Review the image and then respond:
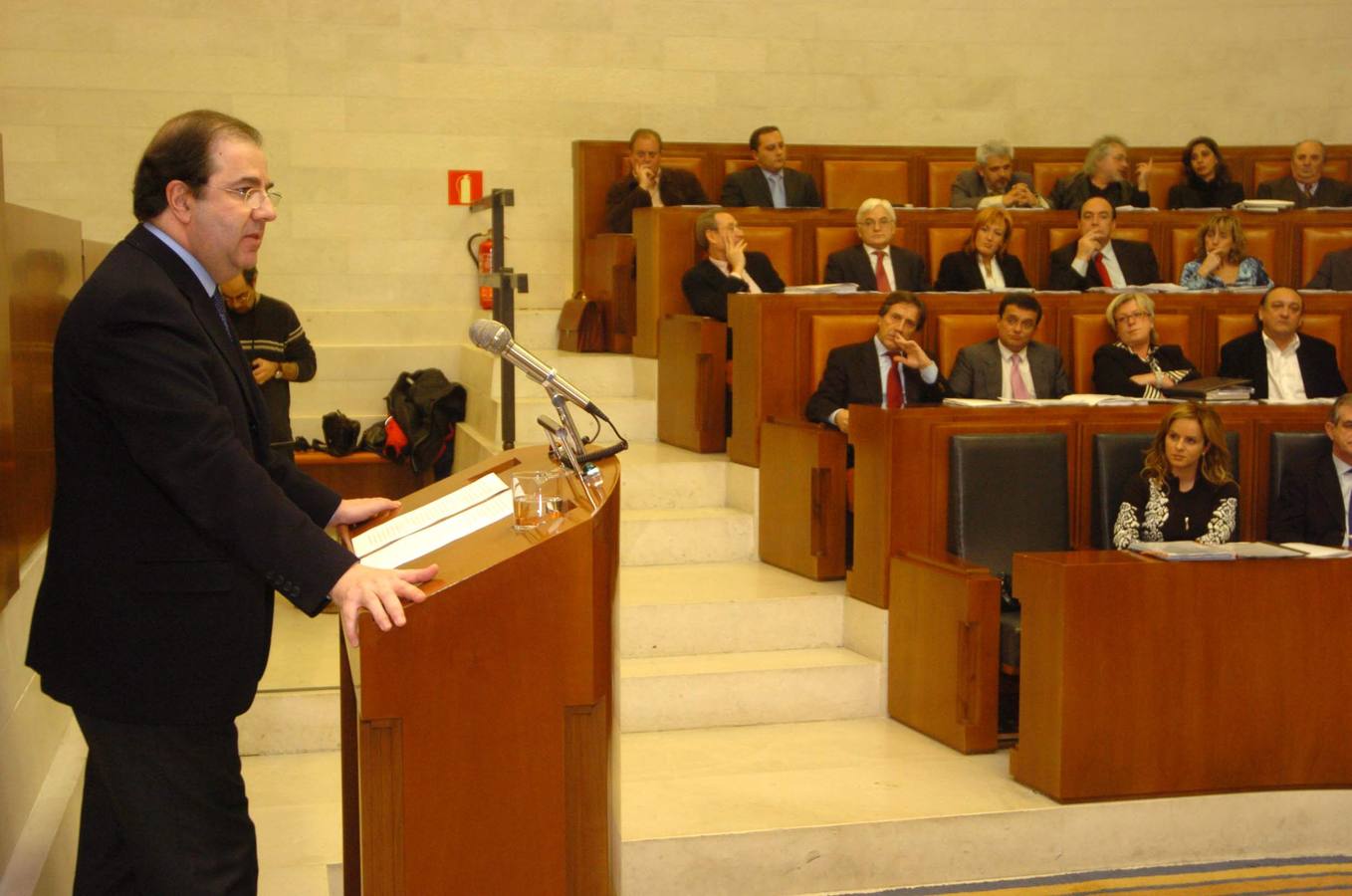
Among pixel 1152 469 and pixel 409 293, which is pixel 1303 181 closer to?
pixel 1152 469

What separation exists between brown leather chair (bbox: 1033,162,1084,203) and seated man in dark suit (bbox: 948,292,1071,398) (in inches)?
98.7

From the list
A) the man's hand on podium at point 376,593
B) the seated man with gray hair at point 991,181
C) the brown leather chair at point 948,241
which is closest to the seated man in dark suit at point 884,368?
the brown leather chair at point 948,241

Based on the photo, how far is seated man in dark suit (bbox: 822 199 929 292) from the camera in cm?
511

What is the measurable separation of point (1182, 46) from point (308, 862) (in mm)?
6286

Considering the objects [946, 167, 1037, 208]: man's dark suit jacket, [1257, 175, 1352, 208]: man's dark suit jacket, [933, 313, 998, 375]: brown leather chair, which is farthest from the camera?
[1257, 175, 1352, 208]: man's dark suit jacket

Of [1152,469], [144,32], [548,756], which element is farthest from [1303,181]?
[548,756]

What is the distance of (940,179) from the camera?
6.69 meters

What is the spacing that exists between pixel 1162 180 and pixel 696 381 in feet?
10.4

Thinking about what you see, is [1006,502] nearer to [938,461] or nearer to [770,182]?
[938,461]

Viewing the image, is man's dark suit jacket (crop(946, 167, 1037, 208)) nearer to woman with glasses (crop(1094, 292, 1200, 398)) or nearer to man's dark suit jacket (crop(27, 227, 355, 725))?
woman with glasses (crop(1094, 292, 1200, 398))

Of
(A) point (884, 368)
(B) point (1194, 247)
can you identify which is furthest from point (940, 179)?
(A) point (884, 368)

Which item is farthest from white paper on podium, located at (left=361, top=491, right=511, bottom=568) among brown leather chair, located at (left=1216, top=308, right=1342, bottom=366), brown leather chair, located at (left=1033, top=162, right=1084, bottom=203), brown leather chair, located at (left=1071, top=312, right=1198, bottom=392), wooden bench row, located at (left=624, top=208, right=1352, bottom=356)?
brown leather chair, located at (left=1033, top=162, right=1084, bottom=203)

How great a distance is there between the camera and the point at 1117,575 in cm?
307

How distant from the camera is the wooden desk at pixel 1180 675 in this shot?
306cm
